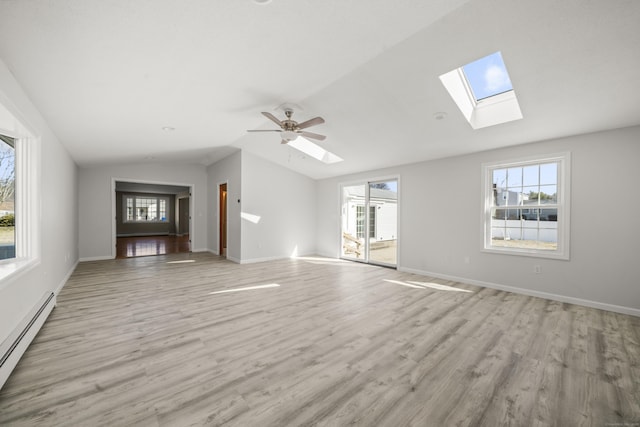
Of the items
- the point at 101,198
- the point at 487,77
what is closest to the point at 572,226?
the point at 487,77

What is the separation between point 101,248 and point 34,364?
222 inches

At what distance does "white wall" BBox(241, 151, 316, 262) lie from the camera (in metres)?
6.39

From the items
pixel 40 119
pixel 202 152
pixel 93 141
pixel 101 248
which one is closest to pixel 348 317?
pixel 40 119

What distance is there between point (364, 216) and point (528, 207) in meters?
3.36

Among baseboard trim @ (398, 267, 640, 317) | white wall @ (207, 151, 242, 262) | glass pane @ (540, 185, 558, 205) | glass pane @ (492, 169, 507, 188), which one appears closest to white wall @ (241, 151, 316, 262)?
white wall @ (207, 151, 242, 262)

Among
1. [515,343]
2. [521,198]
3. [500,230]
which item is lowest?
[515,343]

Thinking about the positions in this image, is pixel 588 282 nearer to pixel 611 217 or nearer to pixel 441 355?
pixel 611 217

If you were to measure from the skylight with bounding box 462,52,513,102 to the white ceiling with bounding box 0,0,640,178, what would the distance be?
1.36ft

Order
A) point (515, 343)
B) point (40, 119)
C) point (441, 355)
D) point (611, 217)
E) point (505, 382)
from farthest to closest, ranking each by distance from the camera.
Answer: point (611, 217) → point (40, 119) → point (515, 343) → point (441, 355) → point (505, 382)

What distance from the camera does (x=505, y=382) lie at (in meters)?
1.91

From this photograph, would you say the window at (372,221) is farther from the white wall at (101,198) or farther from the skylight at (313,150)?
the white wall at (101,198)

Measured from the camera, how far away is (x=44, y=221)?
312 centimetres

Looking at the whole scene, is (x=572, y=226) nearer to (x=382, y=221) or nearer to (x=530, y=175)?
(x=530, y=175)

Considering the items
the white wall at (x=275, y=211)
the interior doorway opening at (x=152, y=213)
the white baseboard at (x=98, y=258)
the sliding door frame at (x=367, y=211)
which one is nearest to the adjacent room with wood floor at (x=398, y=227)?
the sliding door frame at (x=367, y=211)
